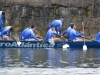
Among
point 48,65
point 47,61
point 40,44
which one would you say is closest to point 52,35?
point 40,44

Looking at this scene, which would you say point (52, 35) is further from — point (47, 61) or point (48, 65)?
point (48, 65)

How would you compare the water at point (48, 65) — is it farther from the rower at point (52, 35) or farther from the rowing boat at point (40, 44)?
the rower at point (52, 35)

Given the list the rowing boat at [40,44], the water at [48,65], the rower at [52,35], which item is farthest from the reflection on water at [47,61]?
the rower at [52,35]

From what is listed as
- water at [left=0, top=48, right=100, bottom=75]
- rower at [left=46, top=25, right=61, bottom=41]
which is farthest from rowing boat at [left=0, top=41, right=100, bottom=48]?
water at [left=0, top=48, right=100, bottom=75]

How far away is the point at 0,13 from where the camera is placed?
40.8 metres

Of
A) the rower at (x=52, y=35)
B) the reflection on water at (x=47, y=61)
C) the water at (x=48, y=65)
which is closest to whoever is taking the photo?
the water at (x=48, y=65)

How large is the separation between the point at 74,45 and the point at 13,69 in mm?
14099

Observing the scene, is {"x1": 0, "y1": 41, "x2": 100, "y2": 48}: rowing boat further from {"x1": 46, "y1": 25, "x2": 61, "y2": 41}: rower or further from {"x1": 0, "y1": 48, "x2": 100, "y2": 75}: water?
{"x1": 0, "y1": 48, "x2": 100, "y2": 75}: water

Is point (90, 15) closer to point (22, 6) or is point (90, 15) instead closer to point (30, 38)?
point (22, 6)

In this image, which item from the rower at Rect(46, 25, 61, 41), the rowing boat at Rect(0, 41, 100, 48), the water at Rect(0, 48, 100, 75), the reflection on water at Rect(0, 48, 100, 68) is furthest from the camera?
the rower at Rect(46, 25, 61, 41)

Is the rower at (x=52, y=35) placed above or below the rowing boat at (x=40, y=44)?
above

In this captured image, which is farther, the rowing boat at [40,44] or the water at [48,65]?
the rowing boat at [40,44]

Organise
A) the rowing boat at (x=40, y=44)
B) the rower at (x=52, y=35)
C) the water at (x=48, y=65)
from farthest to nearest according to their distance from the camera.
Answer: the rower at (x=52, y=35) < the rowing boat at (x=40, y=44) < the water at (x=48, y=65)

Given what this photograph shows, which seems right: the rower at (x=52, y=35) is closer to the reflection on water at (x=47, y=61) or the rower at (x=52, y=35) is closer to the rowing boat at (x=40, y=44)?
the rowing boat at (x=40, y=44)
